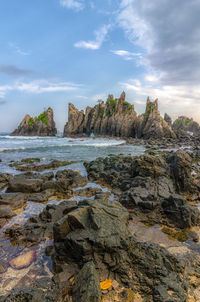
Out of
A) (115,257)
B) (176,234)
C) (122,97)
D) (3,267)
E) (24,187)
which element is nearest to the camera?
(115,257)

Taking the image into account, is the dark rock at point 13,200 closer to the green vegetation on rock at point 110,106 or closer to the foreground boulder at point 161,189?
the foreground boulder at point 161,189

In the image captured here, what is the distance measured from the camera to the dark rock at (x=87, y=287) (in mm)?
3152

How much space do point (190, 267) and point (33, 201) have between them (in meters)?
7.47

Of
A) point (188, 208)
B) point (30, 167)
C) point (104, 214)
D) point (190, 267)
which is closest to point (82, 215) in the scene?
point (104, 214)

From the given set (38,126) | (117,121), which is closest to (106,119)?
(117,121)

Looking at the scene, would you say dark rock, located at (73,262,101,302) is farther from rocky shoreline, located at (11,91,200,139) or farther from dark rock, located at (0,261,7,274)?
rocky shoreline, located at (11,91,200,139)

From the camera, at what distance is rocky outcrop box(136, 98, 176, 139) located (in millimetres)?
67688

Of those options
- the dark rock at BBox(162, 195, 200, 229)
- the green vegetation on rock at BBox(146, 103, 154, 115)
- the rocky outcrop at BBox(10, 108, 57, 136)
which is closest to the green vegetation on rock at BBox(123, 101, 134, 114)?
the green vegetation on rock at BBox(146, 103, 154, 115)

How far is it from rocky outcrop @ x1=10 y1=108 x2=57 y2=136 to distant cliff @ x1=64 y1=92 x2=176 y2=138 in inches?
516

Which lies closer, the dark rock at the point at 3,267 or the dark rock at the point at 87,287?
the dark rock at the point at 87,287

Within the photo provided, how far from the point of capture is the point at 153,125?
70125 mm

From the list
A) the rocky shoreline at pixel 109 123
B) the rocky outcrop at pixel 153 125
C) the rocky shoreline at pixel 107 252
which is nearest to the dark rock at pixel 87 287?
the rocky shoreline at pixel 107 252

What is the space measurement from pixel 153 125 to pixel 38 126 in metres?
61.6

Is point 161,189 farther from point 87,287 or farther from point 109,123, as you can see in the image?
point 109,123
